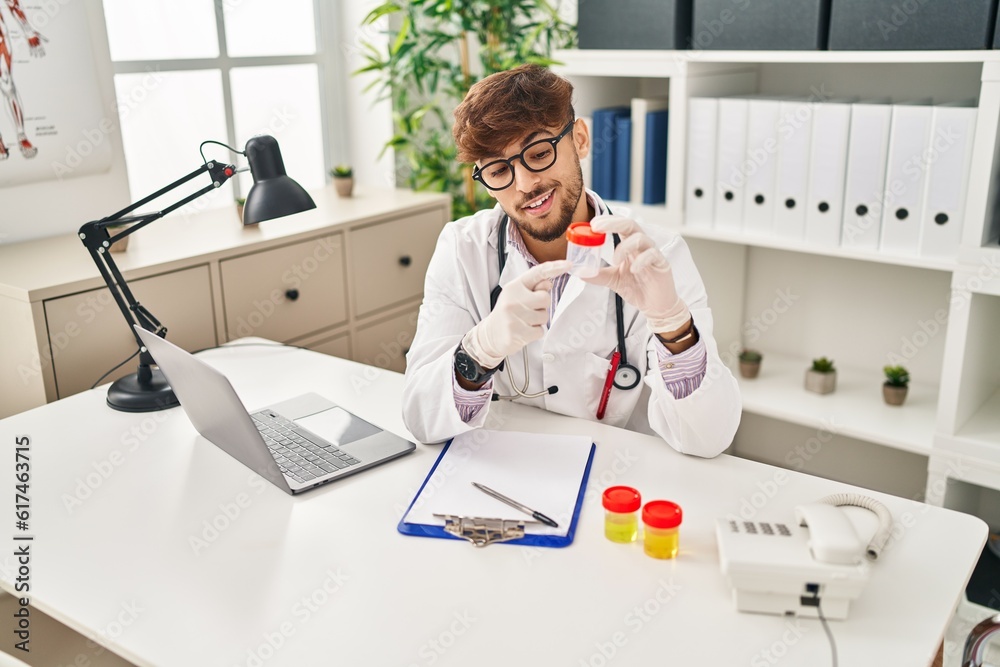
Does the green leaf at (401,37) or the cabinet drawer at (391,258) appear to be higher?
the green leaf at (401,37)

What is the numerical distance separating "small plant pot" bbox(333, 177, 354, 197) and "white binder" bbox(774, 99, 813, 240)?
4.67 feet

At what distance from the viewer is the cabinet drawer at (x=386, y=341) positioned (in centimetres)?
280

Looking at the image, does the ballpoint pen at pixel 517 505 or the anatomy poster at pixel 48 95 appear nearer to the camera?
the ballpoint pen at pixel 517 505

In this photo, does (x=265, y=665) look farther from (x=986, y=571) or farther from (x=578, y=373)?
(x=986, y=571)

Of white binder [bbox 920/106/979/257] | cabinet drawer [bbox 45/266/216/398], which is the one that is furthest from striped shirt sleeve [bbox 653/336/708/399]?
cabinet drawer [bbox 45/266/216/398]

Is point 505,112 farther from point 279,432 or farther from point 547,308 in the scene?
point 279,432

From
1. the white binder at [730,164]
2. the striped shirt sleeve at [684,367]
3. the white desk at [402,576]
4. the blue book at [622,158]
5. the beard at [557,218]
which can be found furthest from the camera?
the blue book at [622,158]

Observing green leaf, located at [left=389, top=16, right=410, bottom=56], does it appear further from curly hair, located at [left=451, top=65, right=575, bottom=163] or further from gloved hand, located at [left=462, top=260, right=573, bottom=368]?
gloved hand, located at [left=462, top=260, right=573, bottom=368]

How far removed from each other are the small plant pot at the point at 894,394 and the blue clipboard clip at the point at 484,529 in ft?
5.15

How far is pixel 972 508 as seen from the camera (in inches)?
95.8

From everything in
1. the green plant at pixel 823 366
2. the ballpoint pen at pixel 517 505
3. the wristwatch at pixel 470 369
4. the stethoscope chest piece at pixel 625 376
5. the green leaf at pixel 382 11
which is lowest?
the green plant at pixel 823 366

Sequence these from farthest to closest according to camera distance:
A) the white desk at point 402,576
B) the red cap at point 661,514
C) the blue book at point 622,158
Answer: the blue book at point 622,158
the red cap at point 661,514
the white desk at point 402,576

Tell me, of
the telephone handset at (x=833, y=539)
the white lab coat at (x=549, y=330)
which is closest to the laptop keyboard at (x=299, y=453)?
the white lab coat at (x=549, y=330)

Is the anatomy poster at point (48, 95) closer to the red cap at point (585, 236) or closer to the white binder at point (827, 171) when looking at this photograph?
the red cap at point (585, 236)
